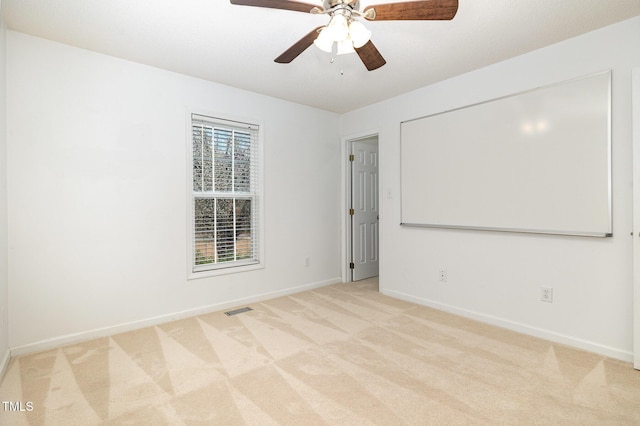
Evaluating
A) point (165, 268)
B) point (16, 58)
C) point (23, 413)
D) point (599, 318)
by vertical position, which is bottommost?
point (23, 413)

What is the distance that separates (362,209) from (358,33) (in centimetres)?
335

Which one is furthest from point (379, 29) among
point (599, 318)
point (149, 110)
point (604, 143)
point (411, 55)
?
point (599, 318)

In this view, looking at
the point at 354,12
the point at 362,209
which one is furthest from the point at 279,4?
the point at 362,209

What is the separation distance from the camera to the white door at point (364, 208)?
4.80 meters

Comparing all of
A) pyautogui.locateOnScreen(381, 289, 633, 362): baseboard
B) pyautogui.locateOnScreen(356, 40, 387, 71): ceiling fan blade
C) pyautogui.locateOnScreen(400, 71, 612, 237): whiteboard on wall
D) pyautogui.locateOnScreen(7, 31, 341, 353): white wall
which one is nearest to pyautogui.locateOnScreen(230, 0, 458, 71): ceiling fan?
pyautogui.locateOnScreen(356, 40, 387, 71): ceiling fan blade

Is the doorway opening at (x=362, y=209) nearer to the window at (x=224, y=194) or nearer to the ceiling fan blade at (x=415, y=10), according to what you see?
the window at (x=224, y=194)

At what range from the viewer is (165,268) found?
323 cm

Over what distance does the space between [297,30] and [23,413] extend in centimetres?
302

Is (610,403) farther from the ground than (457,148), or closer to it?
closer to it

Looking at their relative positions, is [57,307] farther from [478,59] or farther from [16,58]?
[478,59]

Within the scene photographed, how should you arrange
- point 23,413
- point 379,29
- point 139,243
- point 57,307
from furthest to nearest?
point 139,243 → point 57,307 → point 379,29 → point 23,413

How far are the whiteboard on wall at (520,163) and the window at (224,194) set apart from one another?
189cm

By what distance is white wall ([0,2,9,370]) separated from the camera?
7.55 ft

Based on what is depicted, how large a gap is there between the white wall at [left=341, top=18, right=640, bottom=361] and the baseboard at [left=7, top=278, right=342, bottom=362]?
1576mm
